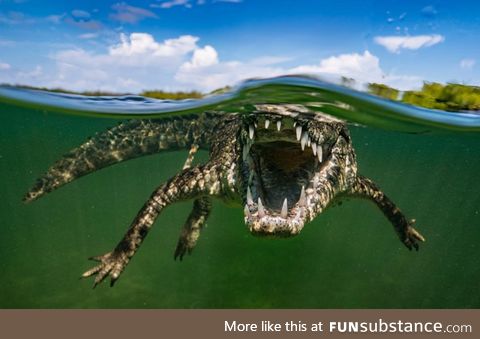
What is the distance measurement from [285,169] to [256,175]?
64 centimetres

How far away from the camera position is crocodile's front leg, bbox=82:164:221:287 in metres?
6.43

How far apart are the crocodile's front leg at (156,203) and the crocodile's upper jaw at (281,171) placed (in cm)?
145

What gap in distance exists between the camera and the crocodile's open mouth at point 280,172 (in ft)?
14.8

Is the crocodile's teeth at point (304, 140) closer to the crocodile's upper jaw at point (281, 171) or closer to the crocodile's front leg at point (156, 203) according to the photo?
the crocodile's upper jaw at point (281, 171)

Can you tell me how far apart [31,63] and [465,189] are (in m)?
61.8

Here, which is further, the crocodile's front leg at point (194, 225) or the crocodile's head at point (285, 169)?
the crocodile's front leg at point (194, 225)

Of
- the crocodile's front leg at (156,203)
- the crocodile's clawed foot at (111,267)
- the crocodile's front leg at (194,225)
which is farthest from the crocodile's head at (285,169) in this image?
the crocodile's front leg at (194,225)

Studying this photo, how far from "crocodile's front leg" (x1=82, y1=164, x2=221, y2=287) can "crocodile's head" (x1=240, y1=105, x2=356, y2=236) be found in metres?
1.49

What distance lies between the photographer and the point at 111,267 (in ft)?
20.9

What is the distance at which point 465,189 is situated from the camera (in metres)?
59.1

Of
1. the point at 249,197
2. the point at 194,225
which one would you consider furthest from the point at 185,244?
the point at 249,197

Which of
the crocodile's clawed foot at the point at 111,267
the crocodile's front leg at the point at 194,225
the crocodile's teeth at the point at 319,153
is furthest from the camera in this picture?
the crocodile's front leg at the point at 194,225

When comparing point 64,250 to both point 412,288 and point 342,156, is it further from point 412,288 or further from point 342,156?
point 342,156

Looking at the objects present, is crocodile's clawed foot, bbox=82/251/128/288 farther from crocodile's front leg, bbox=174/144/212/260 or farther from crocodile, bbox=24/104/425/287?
crocodile's front leg, bbox=174/144/212/260
